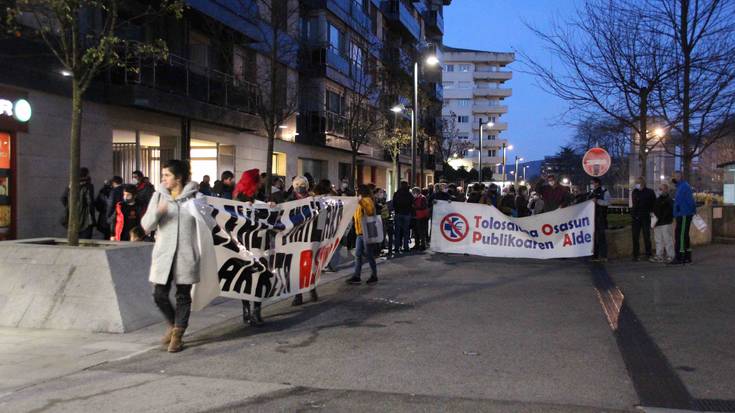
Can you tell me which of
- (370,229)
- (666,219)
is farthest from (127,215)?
(666,219)

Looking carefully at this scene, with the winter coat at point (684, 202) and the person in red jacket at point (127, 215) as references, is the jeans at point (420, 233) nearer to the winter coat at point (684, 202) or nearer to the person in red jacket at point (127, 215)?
the winter coat at point (684, 202)

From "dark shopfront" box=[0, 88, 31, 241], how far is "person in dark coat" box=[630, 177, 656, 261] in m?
13.0

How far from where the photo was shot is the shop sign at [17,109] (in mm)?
13352

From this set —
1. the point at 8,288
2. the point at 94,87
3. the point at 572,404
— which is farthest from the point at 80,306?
the point at 94,87

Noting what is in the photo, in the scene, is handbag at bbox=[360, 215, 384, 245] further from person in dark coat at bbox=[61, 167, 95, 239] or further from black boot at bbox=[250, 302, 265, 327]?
person in dark coat at bbox=[61, 167, 95, 239]

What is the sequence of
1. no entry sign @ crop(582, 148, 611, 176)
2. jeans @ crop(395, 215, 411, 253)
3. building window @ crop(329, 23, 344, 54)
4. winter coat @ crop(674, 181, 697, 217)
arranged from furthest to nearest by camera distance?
1. building window @ crop(329, 23, 344, 54)
2. jeans @ crop(395, 215, 411, 253)
3. no entry sign @ crop(582, 148, 611, 176)
4. winter coat @ crop(674, 181, 697, 217)

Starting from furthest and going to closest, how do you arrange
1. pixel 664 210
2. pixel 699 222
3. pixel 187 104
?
pixel 187 104 < pixel 699 222 < pixel 664 210

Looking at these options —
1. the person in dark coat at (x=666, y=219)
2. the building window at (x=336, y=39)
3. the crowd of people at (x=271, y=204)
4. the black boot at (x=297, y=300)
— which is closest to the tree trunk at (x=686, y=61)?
the crowd of people at (x=271, y=204)

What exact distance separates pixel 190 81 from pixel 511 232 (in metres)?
10.7

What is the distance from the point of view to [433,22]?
57688 mm

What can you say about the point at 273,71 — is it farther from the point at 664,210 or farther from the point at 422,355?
the point at 422,355

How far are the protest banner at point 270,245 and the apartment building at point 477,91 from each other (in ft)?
339

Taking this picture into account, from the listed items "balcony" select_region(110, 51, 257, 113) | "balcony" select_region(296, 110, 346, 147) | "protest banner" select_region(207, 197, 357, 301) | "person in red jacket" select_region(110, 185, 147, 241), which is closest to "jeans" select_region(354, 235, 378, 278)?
"protest banner" select_region(207, 197, 357, 301)

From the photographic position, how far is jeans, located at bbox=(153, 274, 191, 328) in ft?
21.3
